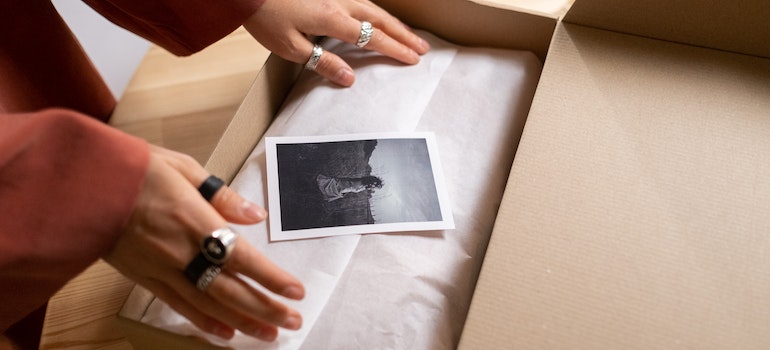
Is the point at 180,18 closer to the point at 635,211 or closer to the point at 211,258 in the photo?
the point at 211,258

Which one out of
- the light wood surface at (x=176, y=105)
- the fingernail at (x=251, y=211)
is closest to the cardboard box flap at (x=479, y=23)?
the light wood surface at (x=176, y=105)

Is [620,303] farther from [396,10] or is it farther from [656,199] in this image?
[396,10]

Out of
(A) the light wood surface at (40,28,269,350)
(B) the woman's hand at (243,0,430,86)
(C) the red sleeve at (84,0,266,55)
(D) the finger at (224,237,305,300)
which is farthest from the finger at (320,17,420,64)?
(D) the finger at (224,237,305,300)

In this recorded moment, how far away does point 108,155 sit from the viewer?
420 mm

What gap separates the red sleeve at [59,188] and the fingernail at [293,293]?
14 cm

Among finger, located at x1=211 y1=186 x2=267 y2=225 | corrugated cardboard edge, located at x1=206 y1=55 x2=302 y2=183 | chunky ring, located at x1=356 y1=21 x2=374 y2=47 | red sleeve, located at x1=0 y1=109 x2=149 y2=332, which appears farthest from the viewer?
chunky ring, located at x1=356 y1=21 x2=374 y2=47

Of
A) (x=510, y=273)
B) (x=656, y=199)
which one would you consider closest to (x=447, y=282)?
(x=510, y=273)

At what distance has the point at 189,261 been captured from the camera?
18.2 inches

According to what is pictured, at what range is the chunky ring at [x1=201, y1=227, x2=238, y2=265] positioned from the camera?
454mm

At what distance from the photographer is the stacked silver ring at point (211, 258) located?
0.46 metres

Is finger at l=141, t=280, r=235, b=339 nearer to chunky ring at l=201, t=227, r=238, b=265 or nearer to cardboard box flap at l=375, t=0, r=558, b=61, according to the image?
chunky ring at l=201, t=227, r=238, b=265

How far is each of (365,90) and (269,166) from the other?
0.16m

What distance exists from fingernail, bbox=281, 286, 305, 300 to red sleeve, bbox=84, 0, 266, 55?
0.35m

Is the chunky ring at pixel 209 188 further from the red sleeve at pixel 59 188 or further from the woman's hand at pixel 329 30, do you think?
the woman's hand at pixel 329 30
